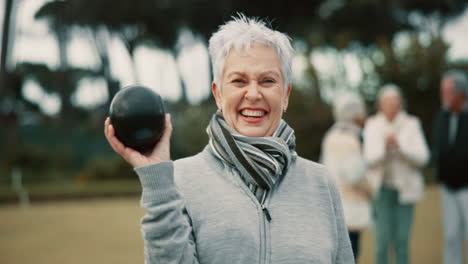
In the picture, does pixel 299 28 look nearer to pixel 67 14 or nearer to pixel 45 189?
pixel 67 14

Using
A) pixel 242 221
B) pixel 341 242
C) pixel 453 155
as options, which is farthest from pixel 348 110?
pixel 242 221

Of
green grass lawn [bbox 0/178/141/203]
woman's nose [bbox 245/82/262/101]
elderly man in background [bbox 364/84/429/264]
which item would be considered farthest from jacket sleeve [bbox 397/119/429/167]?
green grass lawn [bbox 0/178/141/203]

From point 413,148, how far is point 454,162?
40 centimetres

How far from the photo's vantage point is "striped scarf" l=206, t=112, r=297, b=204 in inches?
71.3

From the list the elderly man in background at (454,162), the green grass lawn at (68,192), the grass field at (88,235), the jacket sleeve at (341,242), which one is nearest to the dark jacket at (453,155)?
the elderly man in background at (454,162)

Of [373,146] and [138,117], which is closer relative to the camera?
[138,117]

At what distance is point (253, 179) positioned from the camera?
182 cm

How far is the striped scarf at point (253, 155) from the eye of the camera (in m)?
1.81

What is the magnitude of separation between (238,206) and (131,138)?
1.45ft

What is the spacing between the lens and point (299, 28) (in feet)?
94.1

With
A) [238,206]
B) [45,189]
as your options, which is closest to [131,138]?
[238,206]

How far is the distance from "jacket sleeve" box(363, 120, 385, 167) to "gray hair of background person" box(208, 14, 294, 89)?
377 centimetres

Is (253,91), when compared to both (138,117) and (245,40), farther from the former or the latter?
(138,117)

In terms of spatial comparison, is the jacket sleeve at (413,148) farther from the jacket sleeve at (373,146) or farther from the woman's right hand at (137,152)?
the woman's right hand at (137,152)
